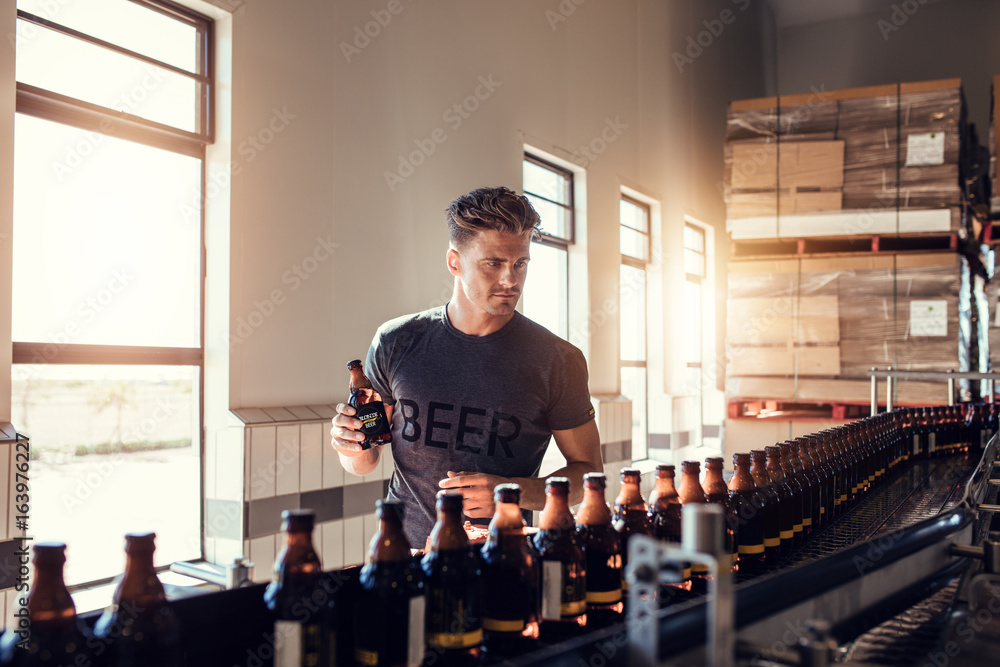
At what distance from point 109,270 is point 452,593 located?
2.18m

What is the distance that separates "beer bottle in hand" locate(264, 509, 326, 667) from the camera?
3.02ft

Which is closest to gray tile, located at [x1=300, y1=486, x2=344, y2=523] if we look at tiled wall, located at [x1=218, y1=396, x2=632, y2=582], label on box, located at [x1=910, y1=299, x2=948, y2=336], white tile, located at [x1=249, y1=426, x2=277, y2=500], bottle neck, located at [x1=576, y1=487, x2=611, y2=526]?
tiled wall, located at [x1=218, y1=396, x2=632, y2=582]

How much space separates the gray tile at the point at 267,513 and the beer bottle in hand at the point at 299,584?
1909 mm

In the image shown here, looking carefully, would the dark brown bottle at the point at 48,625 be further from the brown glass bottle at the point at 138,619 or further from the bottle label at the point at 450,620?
the bottle label at the point at 450,620

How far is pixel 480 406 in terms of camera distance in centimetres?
206

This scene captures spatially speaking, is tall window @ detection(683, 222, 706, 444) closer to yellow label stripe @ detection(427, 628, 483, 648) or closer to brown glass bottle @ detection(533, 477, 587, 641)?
brown glass bottle @ detection(533, 477, 587, 641)

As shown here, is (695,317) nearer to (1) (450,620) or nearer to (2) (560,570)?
(2) (560,570)

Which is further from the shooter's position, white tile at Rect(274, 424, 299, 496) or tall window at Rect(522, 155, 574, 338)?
tall window at Rect(522, 155, 574, 338)

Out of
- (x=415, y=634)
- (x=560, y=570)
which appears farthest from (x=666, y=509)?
(x=415, y=634)

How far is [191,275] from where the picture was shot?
2.92 meters

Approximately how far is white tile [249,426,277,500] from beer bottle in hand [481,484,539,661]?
1.88m

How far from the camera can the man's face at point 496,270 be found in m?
2.02

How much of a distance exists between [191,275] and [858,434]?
7.84ft

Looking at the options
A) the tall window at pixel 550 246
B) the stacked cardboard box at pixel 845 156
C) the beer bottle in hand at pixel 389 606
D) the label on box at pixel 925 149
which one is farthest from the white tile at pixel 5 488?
the label on box at pixel 925 149
